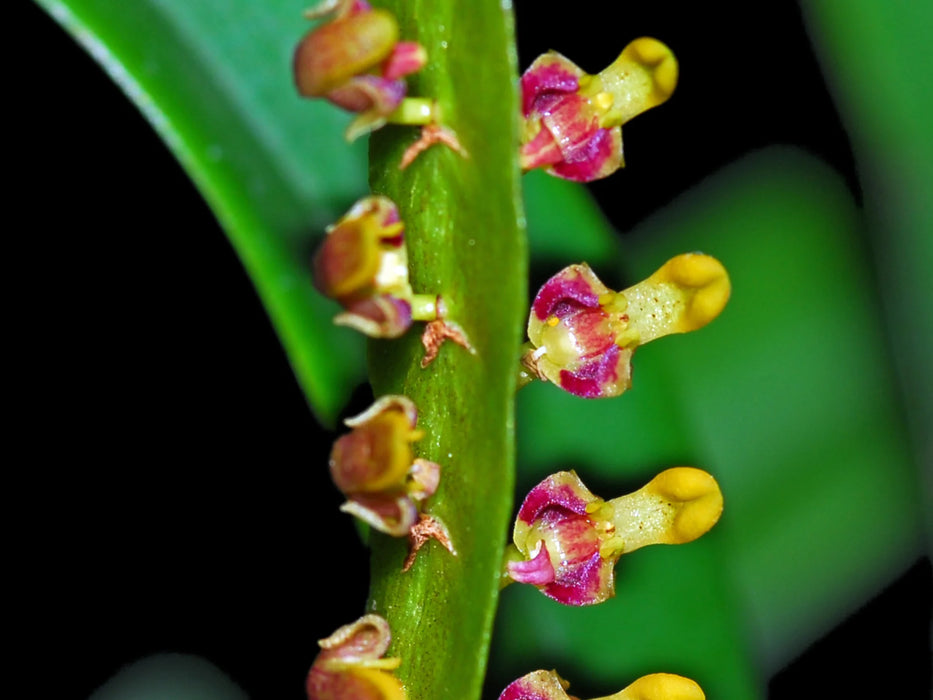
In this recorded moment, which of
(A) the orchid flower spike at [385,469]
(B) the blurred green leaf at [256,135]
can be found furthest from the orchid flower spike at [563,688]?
(B) the blurred green leaf at [256,135]

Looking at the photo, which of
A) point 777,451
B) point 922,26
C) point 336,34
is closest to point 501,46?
point 336,34

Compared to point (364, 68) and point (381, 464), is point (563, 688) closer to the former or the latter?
point (381, 464)

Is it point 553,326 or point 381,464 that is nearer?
point 381,464

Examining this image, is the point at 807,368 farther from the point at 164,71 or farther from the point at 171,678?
the point at 171,678

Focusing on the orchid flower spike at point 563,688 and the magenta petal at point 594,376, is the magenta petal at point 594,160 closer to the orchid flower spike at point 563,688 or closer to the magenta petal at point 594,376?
the magenta petal at point 594,376

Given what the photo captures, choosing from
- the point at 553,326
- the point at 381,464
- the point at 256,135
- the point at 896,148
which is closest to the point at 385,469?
the point at 381,464

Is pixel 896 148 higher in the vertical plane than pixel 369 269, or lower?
lower
